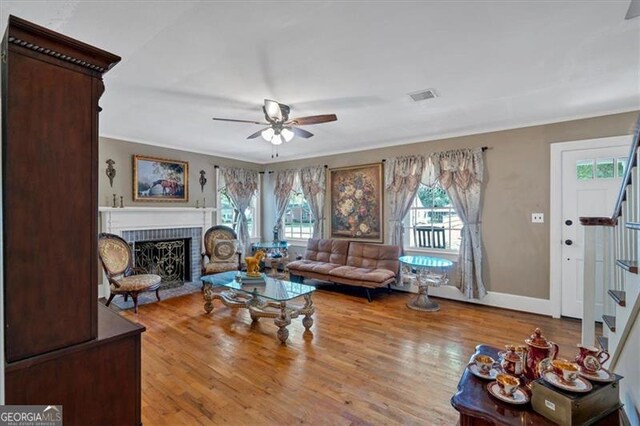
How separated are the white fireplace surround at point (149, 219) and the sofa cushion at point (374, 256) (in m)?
2.76

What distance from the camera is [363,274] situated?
4.43 m

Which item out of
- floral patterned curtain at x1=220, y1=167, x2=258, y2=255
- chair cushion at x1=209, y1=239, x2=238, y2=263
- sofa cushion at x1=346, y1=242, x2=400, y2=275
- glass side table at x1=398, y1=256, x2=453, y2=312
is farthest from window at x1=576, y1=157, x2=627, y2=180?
floral patterned curtain at x1=220, y1=167, x2=258, y2=255

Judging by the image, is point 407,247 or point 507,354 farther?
point 407,247

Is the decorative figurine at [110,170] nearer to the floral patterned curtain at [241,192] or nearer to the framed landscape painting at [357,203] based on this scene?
the floral patterned curtain at [241,192]

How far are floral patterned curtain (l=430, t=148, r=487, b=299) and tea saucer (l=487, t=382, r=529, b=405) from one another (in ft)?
10.5

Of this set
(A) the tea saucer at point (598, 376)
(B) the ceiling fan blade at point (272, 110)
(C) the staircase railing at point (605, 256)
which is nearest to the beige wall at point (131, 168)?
(B) the ceiling fan blade at point (272, 110)

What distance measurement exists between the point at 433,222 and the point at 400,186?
2.52 ft

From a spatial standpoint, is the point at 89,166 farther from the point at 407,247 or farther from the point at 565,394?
the point at 407,247

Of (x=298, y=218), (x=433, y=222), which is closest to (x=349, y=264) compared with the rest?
(x=433, y=222)

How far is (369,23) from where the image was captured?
1827 millimetres

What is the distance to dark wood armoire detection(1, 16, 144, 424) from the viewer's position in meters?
0.97

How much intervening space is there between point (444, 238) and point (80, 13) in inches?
182

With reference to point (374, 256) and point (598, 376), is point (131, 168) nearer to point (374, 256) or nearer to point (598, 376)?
point (374, 256)

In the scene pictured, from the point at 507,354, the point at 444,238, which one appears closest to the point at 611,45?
the point at 507,354
